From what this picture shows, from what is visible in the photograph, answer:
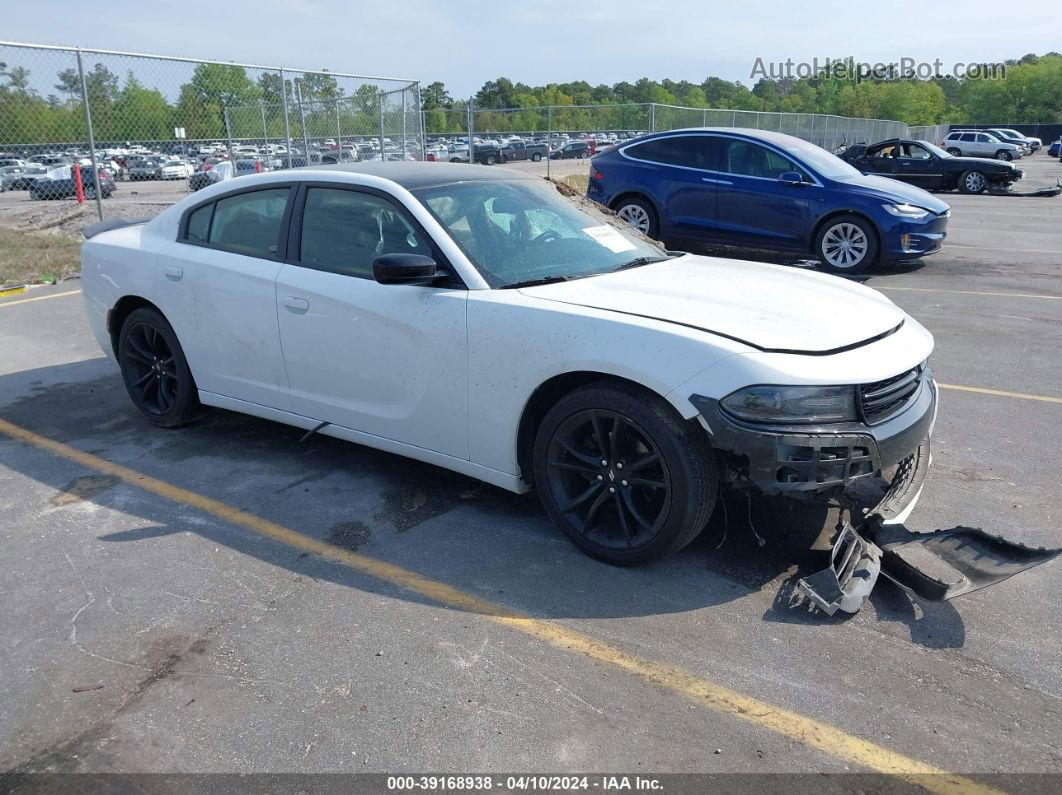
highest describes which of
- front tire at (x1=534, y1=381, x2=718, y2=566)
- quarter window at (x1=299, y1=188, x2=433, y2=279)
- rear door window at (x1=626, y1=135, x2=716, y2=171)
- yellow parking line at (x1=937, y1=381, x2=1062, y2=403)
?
rear door window at (x1=626, y1=135, x2=716, y2=171)

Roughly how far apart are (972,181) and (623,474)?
24846mm

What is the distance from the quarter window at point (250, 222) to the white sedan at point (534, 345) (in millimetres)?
14

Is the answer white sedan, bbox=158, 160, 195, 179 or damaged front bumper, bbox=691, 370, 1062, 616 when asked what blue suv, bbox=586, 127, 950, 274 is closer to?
damaged front bumper, bbox=691, 370, 1062, 616

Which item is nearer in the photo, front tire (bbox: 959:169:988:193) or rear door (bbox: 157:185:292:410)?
rear door (bbox: 157:185:292:410)

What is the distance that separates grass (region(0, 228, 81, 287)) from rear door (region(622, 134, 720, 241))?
7665 millimetres

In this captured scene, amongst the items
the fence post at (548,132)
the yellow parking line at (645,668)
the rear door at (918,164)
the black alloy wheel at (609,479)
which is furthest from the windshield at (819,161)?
the rear door at (918,164)

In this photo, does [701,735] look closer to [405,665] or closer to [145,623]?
[405,665]

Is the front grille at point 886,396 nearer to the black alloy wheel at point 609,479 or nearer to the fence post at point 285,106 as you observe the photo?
the black alloy wheel at point 609,479

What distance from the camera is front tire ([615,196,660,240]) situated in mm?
11656

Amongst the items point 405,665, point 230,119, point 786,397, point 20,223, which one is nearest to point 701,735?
point 405,665

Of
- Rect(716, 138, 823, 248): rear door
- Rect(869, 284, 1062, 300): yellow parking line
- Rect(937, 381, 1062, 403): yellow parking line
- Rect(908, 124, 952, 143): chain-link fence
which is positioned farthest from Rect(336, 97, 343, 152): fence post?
Rect(908, 124, 952, 143): chain-link fence

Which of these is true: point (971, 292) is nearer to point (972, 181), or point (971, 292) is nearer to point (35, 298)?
point (35, 298)

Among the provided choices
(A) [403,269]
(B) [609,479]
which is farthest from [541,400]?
(A) [403,269]

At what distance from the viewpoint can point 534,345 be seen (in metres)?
3.60
